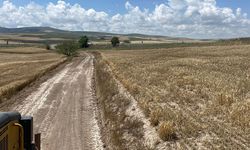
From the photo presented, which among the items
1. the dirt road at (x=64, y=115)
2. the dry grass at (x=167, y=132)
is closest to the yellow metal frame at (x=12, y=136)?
the dry grass at (x=167, y=132)

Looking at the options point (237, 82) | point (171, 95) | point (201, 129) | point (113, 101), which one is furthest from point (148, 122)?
point (237, 82)

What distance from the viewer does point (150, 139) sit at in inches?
704

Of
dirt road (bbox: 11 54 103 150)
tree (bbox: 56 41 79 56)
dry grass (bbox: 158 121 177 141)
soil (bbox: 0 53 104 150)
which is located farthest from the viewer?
tree (bbox: 56 41 79 56)

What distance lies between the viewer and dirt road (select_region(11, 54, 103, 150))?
20312 millimetres

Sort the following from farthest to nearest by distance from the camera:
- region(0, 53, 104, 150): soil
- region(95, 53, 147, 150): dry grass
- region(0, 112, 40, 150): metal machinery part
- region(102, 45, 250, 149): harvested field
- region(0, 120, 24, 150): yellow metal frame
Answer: region(0, 53, 104, 150): soil < region(95, 53, 147, 150): dry grass < region(102, 45, 250, 149): harvested field < region(0, 112, 40, 150): metal machinery part < region(0, 120, 24, 150): yellow metal frame

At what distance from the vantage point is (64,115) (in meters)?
27.1

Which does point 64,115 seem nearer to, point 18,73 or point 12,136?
point 12,136

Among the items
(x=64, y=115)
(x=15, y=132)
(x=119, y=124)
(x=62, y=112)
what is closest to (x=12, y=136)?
(x=15, y=132)

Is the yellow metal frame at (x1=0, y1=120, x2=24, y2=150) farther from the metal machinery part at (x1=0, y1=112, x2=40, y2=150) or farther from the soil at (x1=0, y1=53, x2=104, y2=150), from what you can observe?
the soil at (x1=0, y1=53, x2=104, y2=150)

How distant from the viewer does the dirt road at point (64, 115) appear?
20312 millimetres

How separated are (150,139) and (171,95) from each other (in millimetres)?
9872

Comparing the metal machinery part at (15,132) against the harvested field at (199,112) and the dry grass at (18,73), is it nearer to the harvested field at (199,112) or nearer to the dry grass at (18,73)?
the harvested field at (199,112)

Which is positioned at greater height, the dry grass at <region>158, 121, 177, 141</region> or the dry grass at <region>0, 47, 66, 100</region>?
the dry grass at <region>158, 121, 177, 141</region>

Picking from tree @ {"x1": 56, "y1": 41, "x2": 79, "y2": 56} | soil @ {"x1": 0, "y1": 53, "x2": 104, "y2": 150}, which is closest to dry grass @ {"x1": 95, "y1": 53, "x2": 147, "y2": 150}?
soil @ {"x1": 0, "y1": 53, "x2": 104, "y2": 150}
